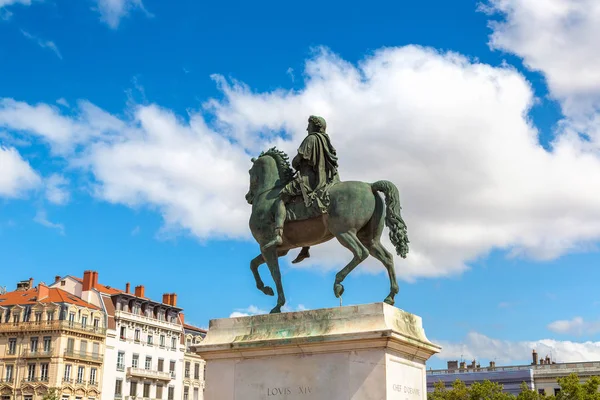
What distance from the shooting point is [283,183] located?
14570mm

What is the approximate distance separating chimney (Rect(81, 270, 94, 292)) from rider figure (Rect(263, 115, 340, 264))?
68954 millimetres

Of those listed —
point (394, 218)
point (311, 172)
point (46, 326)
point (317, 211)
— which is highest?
point (46, 326)

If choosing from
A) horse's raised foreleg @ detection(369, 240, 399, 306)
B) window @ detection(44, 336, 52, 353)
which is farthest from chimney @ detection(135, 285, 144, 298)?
horse's raised foreleg @ detection(369, 240, 399, 306)

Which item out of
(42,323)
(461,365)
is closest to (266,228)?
(42,323)

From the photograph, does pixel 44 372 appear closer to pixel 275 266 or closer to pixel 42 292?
pixel 42 292

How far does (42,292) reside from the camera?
76.3 m

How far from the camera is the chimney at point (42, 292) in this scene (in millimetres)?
75562

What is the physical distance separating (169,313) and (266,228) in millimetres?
75209

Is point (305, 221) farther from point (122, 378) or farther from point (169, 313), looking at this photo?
point (169, 313)

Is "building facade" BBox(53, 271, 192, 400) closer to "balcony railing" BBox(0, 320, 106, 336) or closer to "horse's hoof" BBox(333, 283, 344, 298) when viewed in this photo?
"balcony railing" BBox(0, 320, 106, 336)

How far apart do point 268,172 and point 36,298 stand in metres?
67.0

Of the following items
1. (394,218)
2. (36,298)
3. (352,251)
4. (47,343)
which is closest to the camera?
(352,251)

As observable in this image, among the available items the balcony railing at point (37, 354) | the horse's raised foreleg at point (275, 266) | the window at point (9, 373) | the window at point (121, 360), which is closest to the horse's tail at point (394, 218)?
the horse's raised foreleg at point (275, 266)

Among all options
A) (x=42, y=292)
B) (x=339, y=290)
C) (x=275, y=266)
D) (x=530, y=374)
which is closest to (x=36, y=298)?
(x=42, y=292)
